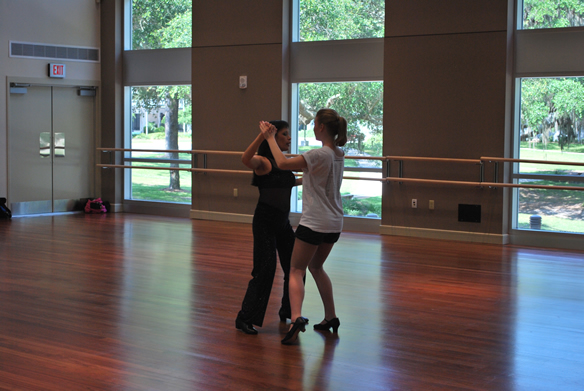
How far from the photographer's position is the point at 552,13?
7699mm

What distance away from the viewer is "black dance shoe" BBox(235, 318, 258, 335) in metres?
4.02

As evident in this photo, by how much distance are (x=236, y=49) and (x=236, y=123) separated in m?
1.11

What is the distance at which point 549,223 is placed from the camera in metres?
7.80

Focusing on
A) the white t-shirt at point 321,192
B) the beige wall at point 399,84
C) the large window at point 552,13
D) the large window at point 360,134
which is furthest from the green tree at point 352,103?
the white t-shirt at point 321,192

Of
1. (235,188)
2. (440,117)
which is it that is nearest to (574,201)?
(440,117)

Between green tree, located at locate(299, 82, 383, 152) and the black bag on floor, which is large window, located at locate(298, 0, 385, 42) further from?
the black bag on floor

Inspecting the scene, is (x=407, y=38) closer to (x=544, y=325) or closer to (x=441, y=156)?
(x=441, y=156)

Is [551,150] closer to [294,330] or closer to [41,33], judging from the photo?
[294,330]

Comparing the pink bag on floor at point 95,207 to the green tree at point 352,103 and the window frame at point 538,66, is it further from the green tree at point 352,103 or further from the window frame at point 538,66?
the window frame at point 538,66

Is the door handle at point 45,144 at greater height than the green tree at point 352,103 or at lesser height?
lesser

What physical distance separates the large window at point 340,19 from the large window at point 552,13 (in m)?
1.90

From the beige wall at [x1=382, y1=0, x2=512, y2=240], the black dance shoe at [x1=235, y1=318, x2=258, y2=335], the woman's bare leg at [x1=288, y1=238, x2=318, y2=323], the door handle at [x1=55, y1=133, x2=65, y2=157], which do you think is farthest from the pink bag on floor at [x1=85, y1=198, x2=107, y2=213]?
the woman's bare leg at [x1=288, y1=238, x2=318, y2=323]

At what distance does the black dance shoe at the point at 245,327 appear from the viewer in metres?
4.02

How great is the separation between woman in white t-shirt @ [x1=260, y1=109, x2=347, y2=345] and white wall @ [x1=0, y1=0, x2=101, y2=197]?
296 inches
